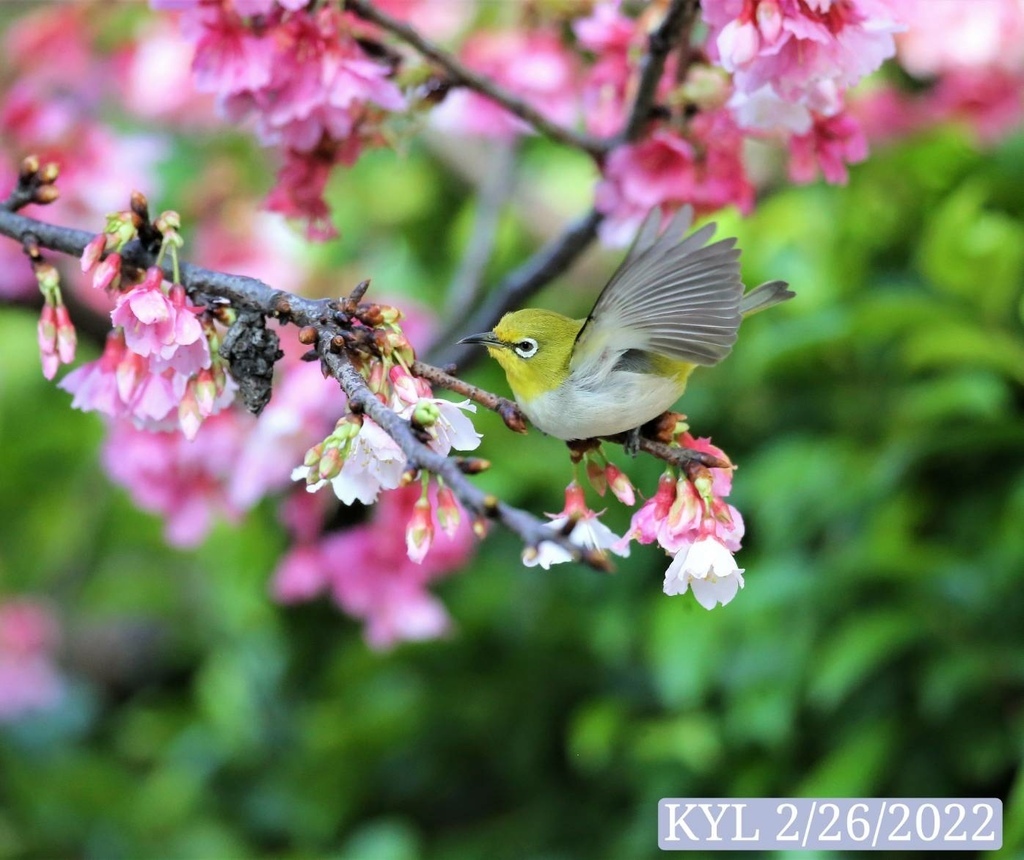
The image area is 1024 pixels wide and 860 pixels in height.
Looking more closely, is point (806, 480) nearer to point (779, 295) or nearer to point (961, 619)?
point (961, 619)

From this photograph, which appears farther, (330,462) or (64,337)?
(64,337)

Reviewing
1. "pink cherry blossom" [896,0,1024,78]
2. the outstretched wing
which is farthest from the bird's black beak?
"pink cherry blossom" [896,0,1024,78]

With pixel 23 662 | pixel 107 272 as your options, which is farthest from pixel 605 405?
pixel 23 662

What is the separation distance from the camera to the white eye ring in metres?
0.98

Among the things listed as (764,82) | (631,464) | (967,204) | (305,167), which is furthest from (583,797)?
(764,82)

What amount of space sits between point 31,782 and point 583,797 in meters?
1.28

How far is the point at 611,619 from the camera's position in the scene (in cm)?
200

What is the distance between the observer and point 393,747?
229 cm

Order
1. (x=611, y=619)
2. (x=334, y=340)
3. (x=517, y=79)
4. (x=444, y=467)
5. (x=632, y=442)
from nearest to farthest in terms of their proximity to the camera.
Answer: (x=444, y=467) < (x=334, y=340) < (x=632, y=442) < (x=517, y=79) < (x=611, y=619)

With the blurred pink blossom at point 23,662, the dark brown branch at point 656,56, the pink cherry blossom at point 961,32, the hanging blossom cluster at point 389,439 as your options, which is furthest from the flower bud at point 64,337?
the blurred pink blossom at point 23,662

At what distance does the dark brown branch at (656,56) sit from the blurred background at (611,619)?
1.97ft

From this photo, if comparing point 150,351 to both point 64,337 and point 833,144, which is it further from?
point 833,144

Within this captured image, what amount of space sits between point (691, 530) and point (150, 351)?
42 cm

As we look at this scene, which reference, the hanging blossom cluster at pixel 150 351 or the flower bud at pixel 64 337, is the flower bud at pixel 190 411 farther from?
the flower bud at pixel 64 337
